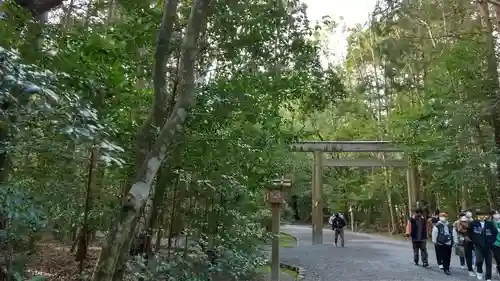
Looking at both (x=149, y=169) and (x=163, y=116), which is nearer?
(x=149, y=169)

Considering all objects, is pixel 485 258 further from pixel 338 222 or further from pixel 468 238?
Result: pixel 338 222

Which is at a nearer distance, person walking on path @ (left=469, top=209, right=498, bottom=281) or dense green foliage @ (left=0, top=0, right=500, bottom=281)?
dense green foliage @ (left=0, top=0, right=500, bottom=281)

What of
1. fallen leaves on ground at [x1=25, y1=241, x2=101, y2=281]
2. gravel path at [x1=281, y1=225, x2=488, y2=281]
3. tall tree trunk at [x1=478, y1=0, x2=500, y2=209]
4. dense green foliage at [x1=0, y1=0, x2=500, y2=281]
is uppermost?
tall tree trunk at [x1=478, y1=0, x2=500, y2=209]

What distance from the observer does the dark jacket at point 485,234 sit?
26.4 feet

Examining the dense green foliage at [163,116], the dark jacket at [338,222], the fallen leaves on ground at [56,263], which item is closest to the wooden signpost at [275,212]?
the dense green foliage at [163,116]

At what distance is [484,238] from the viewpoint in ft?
26.6

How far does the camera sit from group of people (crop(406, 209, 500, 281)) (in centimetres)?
811

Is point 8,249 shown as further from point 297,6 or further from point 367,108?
point 367,108

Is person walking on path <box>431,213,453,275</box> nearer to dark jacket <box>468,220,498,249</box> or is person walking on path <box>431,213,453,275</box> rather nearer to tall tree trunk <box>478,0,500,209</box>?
dark jacket <box>468,220,498,249</box>

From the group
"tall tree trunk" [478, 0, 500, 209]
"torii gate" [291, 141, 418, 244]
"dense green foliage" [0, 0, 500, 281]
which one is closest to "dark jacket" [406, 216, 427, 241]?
"tall tree trunk" [478, 0, 500, 209]

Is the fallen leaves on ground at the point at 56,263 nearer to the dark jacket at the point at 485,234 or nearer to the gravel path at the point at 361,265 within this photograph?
the gravel path at the point at 361,265

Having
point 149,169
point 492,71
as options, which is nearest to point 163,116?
point 149,169

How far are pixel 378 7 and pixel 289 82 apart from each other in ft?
7.47

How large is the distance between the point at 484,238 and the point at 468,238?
0.61 metres
